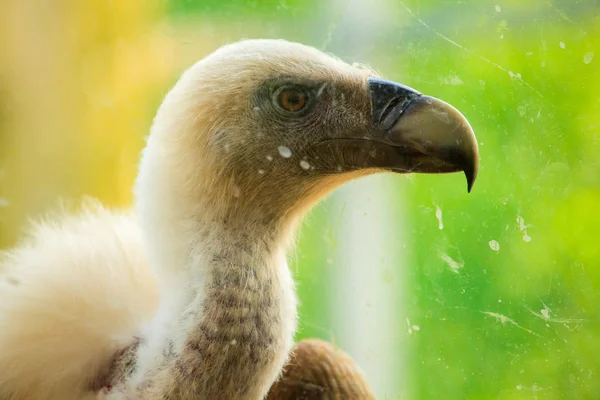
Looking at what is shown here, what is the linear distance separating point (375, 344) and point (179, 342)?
41cm

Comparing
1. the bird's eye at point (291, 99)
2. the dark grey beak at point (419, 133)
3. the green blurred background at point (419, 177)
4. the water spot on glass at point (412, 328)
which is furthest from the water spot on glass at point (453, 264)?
the bird's eye at point (291, 99)

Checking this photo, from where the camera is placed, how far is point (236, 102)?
79cm

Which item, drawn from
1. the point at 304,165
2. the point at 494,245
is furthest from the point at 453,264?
the point at 304,165

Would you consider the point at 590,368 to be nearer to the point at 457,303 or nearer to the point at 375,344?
the point at 457,303

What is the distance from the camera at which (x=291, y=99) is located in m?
0.80

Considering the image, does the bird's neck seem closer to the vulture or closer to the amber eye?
the vulture

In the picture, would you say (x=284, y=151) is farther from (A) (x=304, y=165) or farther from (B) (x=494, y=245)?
(B) (x=494, y=245)

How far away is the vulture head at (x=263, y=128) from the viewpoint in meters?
0.78

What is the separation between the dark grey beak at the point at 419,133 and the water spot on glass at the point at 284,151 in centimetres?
10

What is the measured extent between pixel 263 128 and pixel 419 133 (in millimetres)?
177

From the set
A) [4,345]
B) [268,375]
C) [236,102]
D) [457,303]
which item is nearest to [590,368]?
[457,303]

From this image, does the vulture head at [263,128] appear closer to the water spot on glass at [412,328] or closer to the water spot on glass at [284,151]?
the water spot on glass at [284,151]

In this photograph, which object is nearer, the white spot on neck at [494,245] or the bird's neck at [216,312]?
the bird's neck at [216,312]

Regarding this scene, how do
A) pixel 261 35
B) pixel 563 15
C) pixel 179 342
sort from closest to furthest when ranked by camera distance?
pixel 179 342 → pixel 563 15 → pixel 261 35
